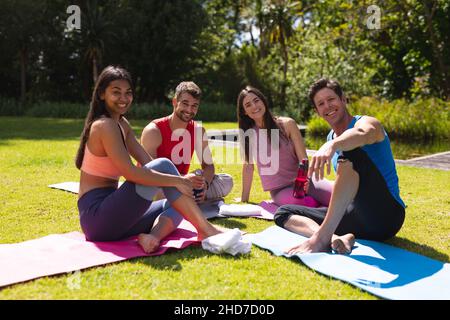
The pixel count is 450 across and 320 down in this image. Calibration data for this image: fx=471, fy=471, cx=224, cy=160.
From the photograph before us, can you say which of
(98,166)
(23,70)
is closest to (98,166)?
(98,166)

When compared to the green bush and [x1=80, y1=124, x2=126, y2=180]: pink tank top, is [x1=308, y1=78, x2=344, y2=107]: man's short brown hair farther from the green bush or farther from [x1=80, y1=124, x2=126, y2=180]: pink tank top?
the green bush

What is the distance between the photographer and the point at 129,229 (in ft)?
12.9

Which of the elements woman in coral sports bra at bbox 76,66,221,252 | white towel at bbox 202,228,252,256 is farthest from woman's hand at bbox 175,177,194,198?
white towel at bbox 202,228,252,256

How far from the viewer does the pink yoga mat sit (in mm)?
3207

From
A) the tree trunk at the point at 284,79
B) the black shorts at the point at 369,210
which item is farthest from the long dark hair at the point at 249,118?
the tree trunk at the point at 284,79

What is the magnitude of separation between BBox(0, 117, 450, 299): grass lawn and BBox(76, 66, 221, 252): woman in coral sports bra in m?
0.34

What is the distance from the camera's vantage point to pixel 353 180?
3.58m

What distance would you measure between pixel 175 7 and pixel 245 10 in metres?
7.83

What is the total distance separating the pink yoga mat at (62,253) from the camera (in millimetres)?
3207

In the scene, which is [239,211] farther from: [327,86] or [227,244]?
[327,86]

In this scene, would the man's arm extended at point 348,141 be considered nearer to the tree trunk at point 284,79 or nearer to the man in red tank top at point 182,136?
the man in red tank top at point 182,136

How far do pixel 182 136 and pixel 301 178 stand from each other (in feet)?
4.62

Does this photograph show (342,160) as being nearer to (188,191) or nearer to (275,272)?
(275,272)

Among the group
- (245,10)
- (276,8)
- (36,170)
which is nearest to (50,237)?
(36,170)
